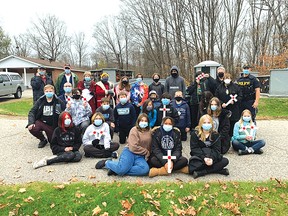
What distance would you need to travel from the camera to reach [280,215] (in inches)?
148

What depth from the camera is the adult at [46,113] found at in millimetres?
6840

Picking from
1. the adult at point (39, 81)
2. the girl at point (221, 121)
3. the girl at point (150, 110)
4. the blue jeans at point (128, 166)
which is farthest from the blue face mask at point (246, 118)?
the adult at point (39, 81)

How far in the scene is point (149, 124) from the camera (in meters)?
5.96

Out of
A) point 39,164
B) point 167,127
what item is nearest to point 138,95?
point 167,127

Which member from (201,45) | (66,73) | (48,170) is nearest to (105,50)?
(201,45)

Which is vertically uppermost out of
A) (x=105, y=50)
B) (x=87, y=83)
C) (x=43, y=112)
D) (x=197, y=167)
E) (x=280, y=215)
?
(x=105, y=50)

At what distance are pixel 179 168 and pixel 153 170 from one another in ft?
1.78

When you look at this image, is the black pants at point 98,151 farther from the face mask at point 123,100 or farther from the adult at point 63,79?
the adult at point 63,79

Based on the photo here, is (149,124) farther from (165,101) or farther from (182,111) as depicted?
(182,111)

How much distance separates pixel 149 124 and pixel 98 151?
135cm

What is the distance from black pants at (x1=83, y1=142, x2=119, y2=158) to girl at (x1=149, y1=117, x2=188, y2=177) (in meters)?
1.24

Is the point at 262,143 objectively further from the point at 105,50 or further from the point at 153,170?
the point at 105,50

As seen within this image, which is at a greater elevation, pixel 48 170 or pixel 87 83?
pixel 87 83

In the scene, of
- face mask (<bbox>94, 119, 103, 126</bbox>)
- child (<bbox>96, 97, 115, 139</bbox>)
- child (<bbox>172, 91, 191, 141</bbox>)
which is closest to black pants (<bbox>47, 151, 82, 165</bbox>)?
face mask (<bbox>94, 119, 103, 126</bbox>)
